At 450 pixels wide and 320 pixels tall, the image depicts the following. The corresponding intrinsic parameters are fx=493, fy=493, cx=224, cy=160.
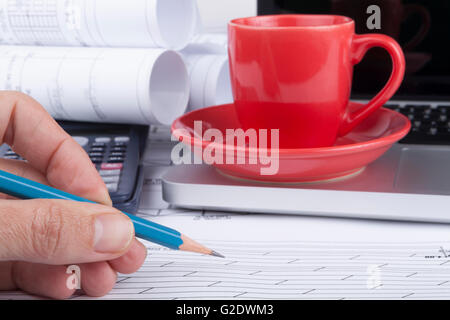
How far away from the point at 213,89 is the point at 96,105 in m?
0.14

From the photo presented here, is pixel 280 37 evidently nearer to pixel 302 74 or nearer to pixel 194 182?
pixel 302 74

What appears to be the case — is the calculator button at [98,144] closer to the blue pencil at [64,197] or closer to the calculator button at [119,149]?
the calculator button at [119,149]

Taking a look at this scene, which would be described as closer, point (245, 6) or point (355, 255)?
point (355, 255)

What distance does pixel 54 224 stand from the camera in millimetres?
263

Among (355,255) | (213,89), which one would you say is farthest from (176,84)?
(355,255)

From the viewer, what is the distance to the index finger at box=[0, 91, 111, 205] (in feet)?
1.24

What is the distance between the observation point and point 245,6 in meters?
0.77

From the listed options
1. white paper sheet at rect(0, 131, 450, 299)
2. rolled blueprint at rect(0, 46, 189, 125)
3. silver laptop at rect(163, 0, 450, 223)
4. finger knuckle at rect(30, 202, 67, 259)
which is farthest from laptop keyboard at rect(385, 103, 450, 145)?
finger knuckle at rect(30, 202, 67, 259)

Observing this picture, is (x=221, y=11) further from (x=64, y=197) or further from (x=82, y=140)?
(x=64, y=197)

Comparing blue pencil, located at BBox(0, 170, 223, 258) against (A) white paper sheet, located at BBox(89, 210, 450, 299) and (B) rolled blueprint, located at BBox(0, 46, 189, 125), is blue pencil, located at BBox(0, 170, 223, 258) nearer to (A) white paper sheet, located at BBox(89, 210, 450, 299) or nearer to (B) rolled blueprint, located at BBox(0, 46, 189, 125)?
(A) white paper sheet, located at BBox(89, 210, 450, 299)

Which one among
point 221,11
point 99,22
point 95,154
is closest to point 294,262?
point 95,154

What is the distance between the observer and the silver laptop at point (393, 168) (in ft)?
1.22

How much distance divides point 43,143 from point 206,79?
0.78 feet

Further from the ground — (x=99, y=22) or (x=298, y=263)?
(x=99, y=22)
